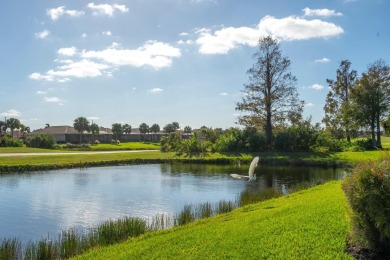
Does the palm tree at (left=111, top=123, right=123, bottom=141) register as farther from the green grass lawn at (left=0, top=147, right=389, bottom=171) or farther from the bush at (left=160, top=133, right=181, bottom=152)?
the green grass lawn at (left=0, top=147, right=389, bottom=171)

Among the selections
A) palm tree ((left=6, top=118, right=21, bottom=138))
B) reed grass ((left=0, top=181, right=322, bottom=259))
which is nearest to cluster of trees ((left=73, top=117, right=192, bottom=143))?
palm tree ((left=6, top=118, right=21, bottom=138))

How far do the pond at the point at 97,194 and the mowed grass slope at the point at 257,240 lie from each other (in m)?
5.73

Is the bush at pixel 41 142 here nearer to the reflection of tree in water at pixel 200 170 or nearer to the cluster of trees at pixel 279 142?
the cluster of trees at pixel 279 142

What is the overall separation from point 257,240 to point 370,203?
2982mm

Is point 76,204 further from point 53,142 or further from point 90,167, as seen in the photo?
point 53,142

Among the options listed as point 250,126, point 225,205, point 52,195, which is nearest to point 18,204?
point 52,195

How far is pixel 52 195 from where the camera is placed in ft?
76.5

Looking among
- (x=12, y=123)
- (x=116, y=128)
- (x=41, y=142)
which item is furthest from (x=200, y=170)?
(x=116, y=128)

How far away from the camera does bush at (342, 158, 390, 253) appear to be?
7586 mm

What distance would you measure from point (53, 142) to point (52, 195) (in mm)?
59318

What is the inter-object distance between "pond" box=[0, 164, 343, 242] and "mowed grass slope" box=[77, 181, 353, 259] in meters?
5.73

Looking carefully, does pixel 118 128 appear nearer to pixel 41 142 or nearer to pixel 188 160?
pixel 41 142

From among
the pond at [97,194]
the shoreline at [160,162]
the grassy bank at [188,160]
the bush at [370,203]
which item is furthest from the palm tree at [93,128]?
the bush at [370,203]

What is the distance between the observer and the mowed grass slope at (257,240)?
849cm
